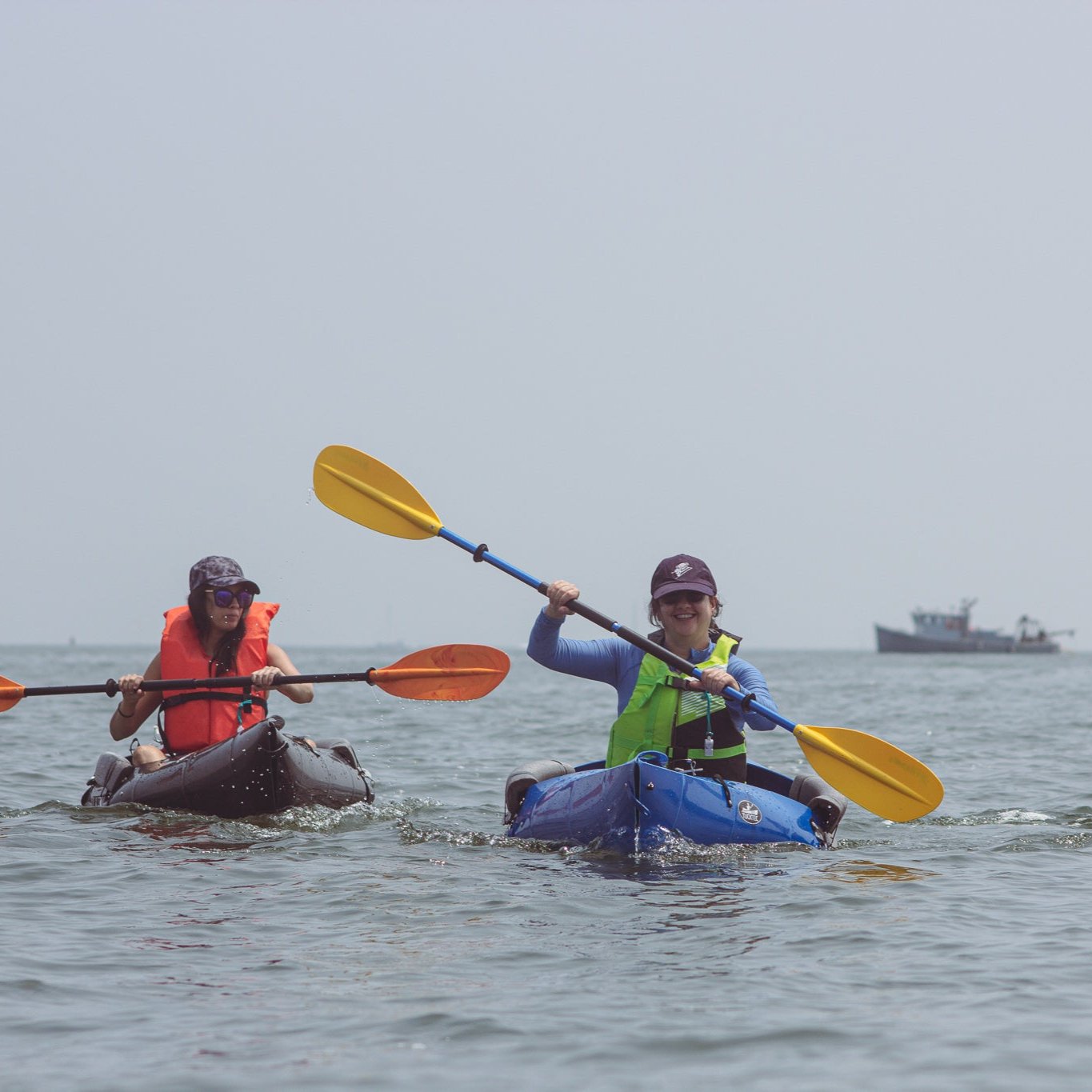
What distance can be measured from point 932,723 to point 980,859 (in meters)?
14.1

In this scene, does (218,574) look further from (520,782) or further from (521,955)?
(521,955)

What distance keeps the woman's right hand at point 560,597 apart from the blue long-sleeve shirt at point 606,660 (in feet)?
0.14

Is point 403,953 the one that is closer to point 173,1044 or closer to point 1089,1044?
point 173,1044

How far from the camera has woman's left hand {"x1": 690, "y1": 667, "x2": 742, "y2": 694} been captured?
6.63 meters

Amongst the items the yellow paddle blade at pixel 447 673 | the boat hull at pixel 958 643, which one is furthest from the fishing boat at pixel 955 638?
the yellow paddle blade at pixel 447 673

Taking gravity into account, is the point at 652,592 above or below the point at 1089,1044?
above

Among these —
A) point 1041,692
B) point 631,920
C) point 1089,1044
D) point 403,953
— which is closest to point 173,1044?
point 403,953

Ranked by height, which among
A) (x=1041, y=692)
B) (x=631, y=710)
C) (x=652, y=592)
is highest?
(x=652, y=592)

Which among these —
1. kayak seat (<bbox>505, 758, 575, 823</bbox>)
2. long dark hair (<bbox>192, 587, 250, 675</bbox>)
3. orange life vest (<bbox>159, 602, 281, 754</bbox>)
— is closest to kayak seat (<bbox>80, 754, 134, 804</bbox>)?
orange life vest (<bbox>159, 602, 281, 754</bbox>)

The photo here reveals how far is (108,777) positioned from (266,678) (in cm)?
142

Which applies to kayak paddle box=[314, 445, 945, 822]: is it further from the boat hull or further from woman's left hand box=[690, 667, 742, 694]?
the boat hull

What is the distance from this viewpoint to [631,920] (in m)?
5.56

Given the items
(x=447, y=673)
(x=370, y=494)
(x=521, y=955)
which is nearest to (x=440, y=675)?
(x=447, y=673)

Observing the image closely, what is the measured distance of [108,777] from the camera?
8523mm
